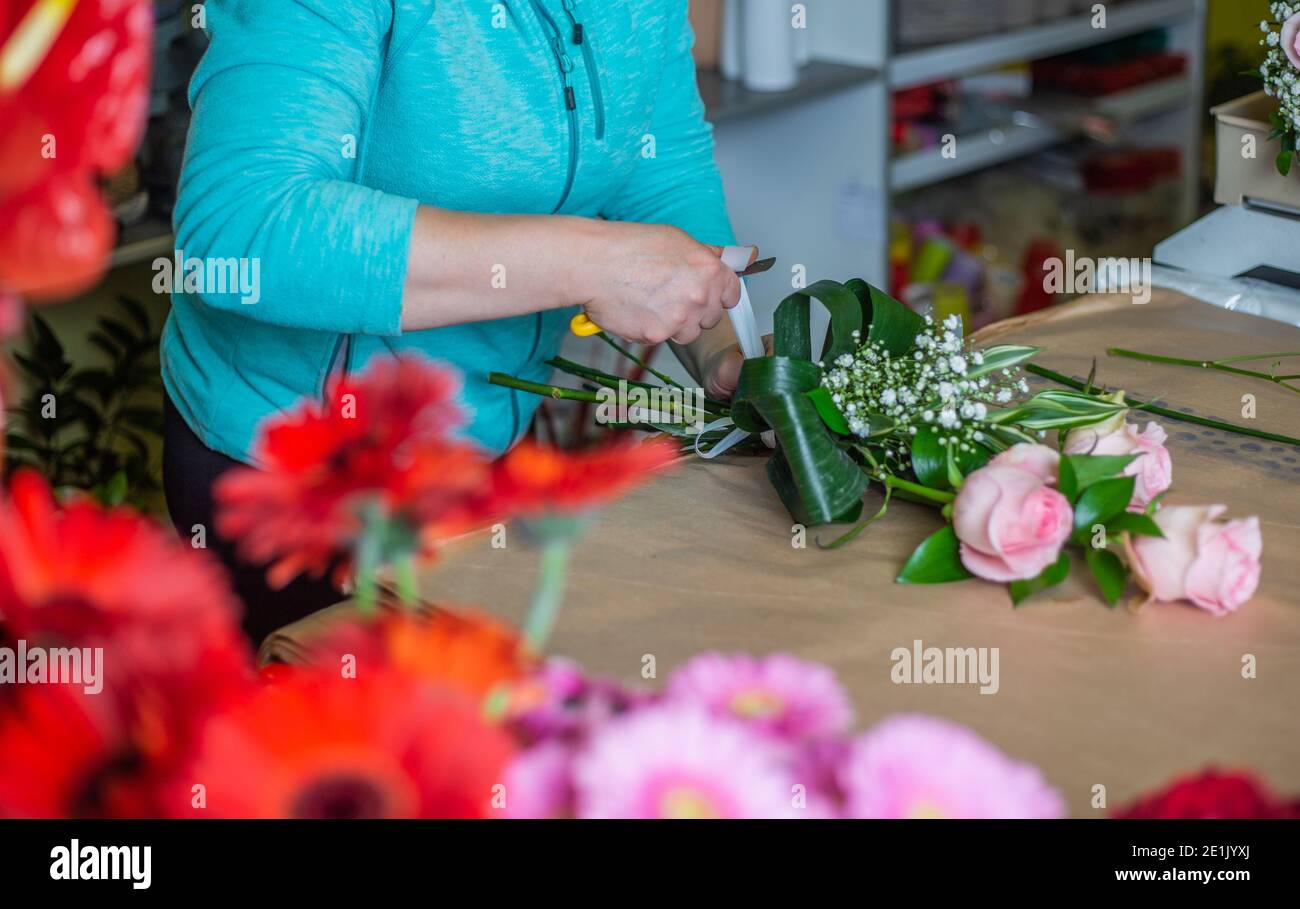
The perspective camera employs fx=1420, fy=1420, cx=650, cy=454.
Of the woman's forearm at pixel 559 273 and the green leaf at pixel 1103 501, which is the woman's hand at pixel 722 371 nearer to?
the woman's forearm at pixel 559 273

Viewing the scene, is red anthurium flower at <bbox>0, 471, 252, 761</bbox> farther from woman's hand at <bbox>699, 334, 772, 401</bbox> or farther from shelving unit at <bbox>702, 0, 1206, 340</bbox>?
shelving unit at <bbox>702, 0, 1206, 340</bbox>

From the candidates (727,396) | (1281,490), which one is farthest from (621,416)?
(1281,490)

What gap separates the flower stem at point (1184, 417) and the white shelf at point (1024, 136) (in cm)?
155

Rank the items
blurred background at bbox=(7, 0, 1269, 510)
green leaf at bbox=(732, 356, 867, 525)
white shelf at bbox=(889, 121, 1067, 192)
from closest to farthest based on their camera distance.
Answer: green leaf at bbox=(732, 356, 867, 525)
blurred background at bbox=(7, 0, 1269, 510)
white shelf at bbox=(889, 121, 1067, 192)

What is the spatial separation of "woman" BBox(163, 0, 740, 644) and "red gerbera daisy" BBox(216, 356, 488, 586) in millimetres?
102

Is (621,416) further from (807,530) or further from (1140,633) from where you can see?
(1140,633)

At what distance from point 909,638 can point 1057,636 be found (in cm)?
9

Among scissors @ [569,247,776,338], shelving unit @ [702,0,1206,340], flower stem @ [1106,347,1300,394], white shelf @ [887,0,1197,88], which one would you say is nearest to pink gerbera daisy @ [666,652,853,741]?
scissors @ [569,247,776,338]

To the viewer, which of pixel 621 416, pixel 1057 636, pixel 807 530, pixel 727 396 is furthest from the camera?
pixel 727 396

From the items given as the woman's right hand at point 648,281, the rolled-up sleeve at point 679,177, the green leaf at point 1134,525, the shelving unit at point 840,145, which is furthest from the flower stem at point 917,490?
the shelving unit at point 840,145

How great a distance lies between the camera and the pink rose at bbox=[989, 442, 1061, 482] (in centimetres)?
92

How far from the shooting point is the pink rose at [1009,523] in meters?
0.86
